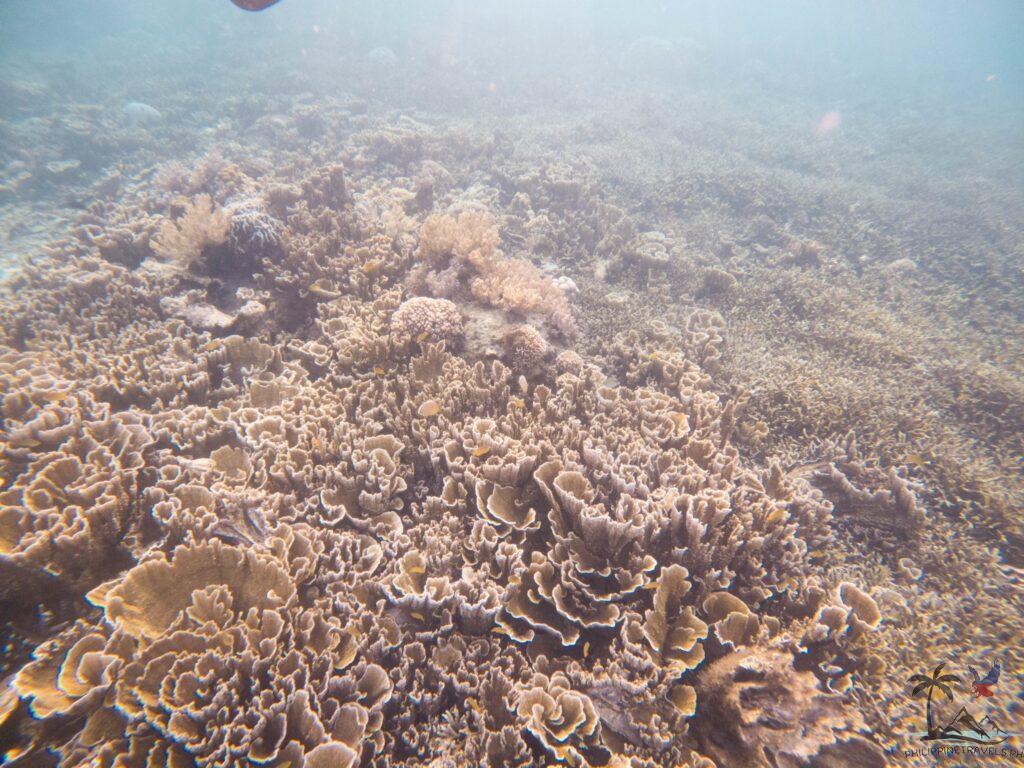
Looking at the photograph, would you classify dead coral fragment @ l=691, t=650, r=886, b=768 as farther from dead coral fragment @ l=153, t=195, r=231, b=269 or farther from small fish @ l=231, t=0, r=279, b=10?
small fish @ l=231, t=0, r=279, b=10

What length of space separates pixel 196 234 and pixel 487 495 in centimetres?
630

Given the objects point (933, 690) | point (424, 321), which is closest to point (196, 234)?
point (424, 321)

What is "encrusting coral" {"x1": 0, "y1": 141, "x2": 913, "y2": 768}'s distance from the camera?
8.35 ft

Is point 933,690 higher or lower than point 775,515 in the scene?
lower

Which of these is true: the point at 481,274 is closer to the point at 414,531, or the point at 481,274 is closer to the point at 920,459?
the point at 414,531

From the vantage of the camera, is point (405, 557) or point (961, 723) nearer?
point (961, 723)

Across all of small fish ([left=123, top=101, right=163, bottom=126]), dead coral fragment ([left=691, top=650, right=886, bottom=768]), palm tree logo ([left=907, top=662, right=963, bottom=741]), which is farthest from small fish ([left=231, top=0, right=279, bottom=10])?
small fish ([left=123, top=101, right=163, bottom=126])

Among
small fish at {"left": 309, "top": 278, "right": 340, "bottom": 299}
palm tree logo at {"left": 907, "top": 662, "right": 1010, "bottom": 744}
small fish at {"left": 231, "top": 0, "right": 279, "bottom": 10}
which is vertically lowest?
palm tree logo at {"left": 907, "top": 662, "right": 1010, "bottom": 744}

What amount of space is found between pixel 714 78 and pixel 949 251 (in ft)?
Result: 115

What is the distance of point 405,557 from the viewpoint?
3.44 m

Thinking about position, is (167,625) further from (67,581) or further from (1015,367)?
(1015,367)

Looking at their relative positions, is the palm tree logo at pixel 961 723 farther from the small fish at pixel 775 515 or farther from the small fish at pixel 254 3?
the small fish at pixel 254 3

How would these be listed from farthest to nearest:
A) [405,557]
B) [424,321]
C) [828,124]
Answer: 1. [828,124]
2. [424,321]
3. [405,557]

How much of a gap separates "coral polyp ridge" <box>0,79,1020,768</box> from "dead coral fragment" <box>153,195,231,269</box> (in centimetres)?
5
